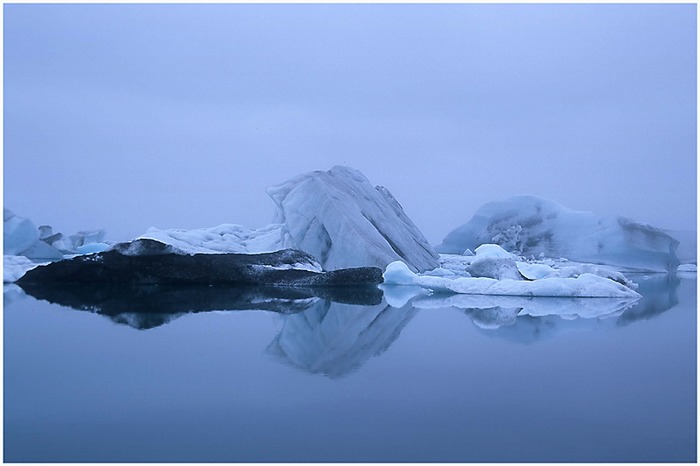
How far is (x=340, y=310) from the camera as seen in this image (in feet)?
21.7

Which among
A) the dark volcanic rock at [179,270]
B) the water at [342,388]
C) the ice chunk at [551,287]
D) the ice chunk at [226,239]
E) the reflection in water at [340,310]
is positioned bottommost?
the water at [342,388]

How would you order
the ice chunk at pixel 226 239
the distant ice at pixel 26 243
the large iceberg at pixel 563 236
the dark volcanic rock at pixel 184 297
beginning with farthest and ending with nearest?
the large iceberg at pixel 563 236 → the distant ice at pixel 26 243 → the ice chunk at pixel 226 239 → the dark volcanic rock at pixel 184 297

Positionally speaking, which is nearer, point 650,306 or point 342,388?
point 342,388

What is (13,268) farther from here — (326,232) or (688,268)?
(688,268)

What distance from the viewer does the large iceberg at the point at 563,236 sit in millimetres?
17672

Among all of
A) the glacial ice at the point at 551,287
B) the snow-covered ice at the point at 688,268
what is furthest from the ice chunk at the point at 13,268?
the snow-covered ice at the point at 688,268

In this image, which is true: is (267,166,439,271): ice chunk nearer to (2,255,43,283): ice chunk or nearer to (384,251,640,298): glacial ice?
(384,251,640,298): glacial ice

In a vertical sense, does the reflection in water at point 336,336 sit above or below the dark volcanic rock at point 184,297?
below

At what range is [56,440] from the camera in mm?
2531

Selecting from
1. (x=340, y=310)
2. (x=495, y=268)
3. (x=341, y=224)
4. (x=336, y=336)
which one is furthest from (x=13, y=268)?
(x=495, y=268)

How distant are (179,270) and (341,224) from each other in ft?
9.77

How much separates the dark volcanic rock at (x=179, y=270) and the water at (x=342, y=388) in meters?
3.06

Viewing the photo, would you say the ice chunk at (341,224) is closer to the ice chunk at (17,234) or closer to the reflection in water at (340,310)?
the reflection in water at (340,310)

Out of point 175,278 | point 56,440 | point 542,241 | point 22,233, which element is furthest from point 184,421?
point 542,241
